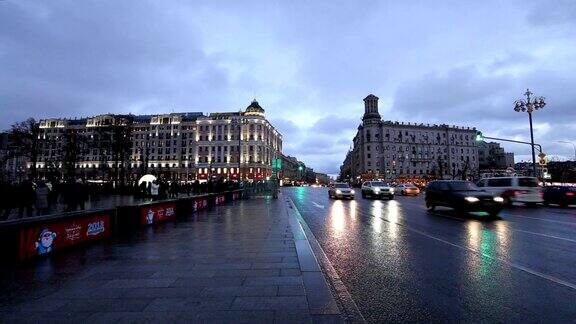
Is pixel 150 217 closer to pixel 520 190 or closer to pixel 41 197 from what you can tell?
pixel 41 197

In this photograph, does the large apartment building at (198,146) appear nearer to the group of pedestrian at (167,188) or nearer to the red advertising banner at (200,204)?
the group of pedestrian at (167,188)

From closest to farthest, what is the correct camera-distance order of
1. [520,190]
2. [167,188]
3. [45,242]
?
[45,242] → [520,190] → [167,188]

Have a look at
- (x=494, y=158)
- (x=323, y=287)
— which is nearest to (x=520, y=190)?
(x=323, y=287)

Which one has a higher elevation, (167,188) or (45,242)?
(167,188)

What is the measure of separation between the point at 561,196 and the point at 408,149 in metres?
117

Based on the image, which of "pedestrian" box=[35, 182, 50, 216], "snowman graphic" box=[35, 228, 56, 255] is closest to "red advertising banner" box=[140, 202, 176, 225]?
"snowman graphic" box=[35, 228, 56, 255]

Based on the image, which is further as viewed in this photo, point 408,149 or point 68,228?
point 408,149

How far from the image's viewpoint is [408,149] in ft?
450

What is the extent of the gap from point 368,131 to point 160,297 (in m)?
136

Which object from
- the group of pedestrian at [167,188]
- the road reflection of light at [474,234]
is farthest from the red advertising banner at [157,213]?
the group of pedestrian at [167,188]

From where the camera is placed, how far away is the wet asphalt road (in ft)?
14.5

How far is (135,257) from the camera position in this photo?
26.1ft

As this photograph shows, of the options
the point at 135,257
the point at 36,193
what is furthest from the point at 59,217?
the point at 36,193

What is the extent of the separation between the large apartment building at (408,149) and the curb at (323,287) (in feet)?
424
